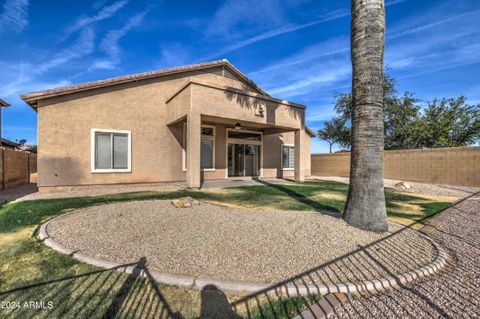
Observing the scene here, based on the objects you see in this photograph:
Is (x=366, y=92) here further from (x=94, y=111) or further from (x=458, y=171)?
(x=458, y=171)

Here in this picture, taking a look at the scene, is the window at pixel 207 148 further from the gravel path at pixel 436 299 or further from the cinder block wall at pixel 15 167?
the gravel path at pixel 436 299

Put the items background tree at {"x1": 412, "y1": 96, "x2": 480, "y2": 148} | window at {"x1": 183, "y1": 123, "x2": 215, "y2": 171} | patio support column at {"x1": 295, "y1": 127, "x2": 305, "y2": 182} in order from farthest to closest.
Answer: background tree at {"x1": 412, "y1": 96, "x2": 480, "y2": 148}, patio support column at {"x1": 295, "y1": 127, "x2": 305, "y2": 182}, window at {"x1": 183, "y1": 123, "x2": 215, "y2": 171}

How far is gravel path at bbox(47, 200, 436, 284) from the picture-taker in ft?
10.4

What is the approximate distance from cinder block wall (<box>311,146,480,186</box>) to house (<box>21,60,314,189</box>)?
8.92m

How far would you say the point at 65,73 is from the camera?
1491 cm

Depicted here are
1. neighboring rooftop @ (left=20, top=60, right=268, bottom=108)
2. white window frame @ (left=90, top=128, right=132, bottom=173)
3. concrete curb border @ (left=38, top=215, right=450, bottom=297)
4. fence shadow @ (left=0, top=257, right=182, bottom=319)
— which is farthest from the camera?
white window frame @ (left=90, top=128, right=132, bottom=173)

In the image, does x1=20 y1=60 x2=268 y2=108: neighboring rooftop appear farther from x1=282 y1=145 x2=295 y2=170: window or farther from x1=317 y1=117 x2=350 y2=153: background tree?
x1=317 y1=117 x2=350 y2=153: background tree

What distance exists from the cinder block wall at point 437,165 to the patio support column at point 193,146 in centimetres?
1583

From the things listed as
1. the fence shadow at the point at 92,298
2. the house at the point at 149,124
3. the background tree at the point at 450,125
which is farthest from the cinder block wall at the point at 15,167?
the background tree at the point at 450,125

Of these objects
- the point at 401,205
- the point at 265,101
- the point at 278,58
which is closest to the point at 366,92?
the point at 401,205

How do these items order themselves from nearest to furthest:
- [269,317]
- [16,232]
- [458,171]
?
[269,317] < [16,232] < [458,171]

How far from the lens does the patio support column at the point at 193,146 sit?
379 inches

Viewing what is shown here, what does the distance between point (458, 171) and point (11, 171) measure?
2626cm

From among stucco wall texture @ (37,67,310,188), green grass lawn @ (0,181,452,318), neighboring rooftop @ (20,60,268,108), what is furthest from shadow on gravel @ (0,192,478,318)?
neighboring rooftop @ (20,60,268,108)
